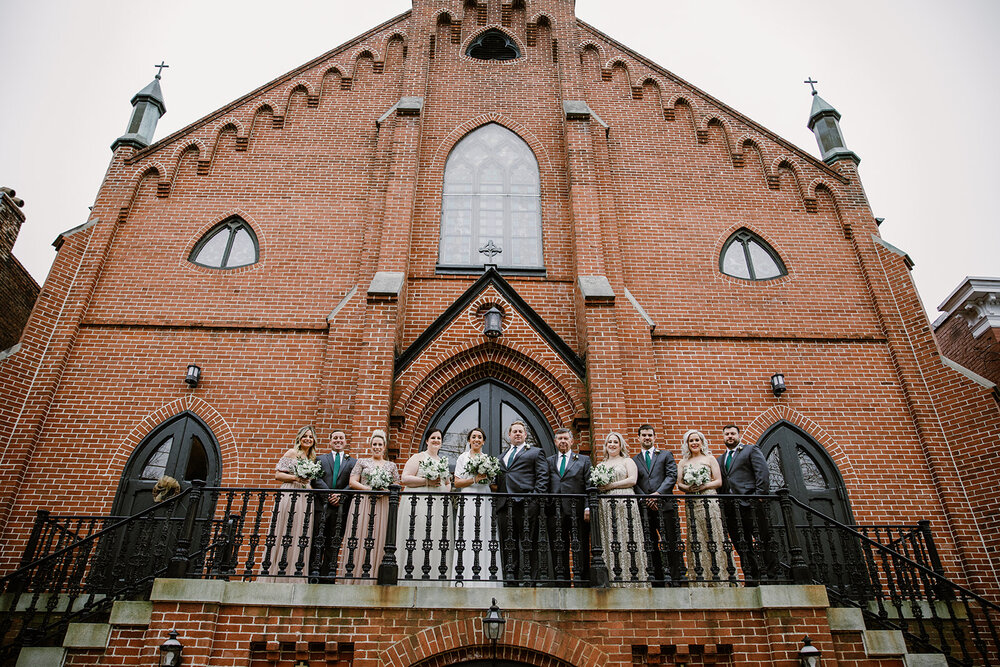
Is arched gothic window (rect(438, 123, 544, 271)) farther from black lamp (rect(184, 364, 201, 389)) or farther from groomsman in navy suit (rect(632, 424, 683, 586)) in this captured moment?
groomsman in navy suit (rect(632, 424, 683, 586))

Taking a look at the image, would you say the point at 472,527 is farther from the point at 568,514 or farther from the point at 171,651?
the point at 171,651

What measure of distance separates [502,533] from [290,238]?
6889 mm

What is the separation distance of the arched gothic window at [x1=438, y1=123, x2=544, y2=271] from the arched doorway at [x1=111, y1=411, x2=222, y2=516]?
15.0ft

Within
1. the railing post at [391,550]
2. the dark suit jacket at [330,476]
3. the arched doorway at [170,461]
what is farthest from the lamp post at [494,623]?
the arched doorway at [170,461]

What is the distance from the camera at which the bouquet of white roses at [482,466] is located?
7.09m

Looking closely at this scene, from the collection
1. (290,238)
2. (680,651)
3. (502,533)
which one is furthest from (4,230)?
(680,651)

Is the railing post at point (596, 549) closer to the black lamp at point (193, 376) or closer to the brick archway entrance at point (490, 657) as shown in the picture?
the brick archway entrance at point (490, 657)

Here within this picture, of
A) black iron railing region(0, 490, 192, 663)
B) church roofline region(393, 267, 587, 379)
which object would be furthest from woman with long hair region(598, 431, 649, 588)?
black iron railing region(0, 490, 192, 663)

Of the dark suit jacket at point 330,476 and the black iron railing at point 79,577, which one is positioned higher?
the dark suit jacket at point 330,476

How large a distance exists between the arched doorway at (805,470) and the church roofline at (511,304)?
10.3ft

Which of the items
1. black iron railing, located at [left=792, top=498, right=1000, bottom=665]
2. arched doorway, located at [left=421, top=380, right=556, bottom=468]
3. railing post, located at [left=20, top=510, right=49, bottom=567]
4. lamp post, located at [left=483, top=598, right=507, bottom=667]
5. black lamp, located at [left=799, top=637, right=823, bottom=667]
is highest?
arched doorway, located at [left=421, top=380, right=556, bottom=468]

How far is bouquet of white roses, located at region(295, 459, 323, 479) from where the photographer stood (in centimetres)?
690

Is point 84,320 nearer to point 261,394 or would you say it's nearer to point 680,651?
point 261,394

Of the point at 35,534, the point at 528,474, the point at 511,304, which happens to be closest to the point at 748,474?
the point at 528,474
